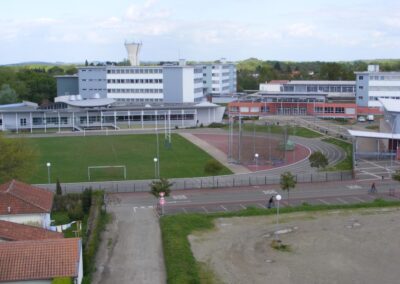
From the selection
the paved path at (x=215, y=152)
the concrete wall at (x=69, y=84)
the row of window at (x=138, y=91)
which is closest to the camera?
the paved path at (x=215, y=152)

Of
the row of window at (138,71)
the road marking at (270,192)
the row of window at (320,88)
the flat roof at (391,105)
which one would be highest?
the row of window at (138,71)

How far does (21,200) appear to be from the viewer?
28172 mm

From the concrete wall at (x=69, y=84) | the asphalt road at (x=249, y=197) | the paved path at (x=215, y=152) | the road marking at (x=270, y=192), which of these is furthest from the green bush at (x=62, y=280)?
the concrete wall at (x=69, y=84)

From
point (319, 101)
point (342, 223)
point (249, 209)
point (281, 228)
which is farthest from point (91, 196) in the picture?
point (319, 101)

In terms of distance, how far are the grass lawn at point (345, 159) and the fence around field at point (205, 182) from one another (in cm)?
257

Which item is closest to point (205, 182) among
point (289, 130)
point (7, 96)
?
point (289, 130)

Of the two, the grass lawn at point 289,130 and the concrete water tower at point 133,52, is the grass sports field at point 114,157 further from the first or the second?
the concrete water tower at point 133,52

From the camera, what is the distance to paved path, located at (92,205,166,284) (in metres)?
22.5

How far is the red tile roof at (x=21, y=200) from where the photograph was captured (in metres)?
27.8

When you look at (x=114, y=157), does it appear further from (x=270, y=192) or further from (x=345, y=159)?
(x=345, y=159)

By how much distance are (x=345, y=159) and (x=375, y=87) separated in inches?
1591

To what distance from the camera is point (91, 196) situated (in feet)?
109

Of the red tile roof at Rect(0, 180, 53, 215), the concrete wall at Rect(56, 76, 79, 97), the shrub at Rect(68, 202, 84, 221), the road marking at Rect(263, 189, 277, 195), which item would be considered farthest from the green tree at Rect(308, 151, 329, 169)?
the concrete wall at Rect(56, 76, 79, 97)

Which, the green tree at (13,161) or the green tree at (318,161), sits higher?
the green tree at (13,161)
